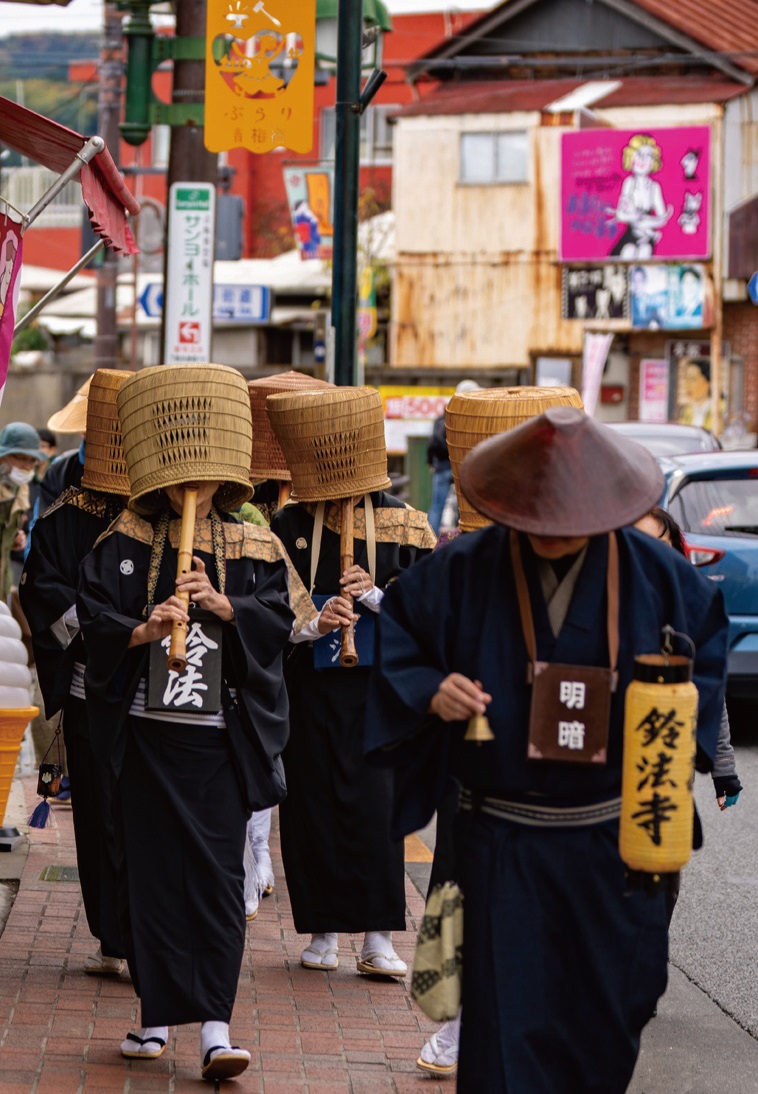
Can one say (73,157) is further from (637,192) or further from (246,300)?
(637,192)

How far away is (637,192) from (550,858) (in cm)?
2632

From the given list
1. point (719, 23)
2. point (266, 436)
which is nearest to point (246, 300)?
point (719, 23)

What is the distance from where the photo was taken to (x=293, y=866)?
605cm

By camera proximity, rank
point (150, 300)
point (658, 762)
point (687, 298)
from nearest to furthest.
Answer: point (658, 762)
point (150, 300)
point (687, 298)

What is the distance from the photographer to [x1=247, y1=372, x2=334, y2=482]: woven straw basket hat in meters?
7.14

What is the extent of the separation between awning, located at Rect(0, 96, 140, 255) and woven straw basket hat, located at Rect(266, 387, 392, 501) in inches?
35.0

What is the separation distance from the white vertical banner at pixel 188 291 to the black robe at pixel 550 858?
7538mm

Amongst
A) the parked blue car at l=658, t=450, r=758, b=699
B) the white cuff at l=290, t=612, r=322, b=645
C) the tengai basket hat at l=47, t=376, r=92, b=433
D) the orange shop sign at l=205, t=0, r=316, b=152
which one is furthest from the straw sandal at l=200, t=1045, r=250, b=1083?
the parked blue car at l=658, t=450, r=758, b=699

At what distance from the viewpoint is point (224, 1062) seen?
4.83 meters

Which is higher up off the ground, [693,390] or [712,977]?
[693,390]

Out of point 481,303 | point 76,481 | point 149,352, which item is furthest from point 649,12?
point 76,481

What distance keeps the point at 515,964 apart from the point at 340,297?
21.2 ft

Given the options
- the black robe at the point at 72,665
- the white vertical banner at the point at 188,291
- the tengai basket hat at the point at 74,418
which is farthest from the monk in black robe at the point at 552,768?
the white vertical banner at the point at 188,291

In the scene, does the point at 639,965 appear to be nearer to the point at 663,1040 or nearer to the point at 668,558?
the point at 668,558
